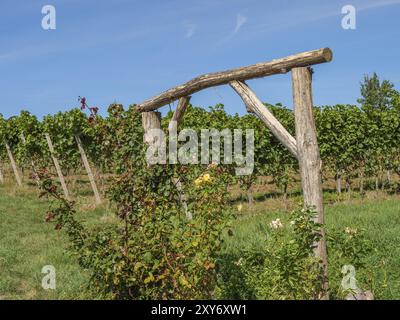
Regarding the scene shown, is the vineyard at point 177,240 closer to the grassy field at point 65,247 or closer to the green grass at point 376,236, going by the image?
the green grass at point 376,236

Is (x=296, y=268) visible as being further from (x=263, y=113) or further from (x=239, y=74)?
(x=239, y=74)

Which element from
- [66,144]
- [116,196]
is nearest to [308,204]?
[116,196]

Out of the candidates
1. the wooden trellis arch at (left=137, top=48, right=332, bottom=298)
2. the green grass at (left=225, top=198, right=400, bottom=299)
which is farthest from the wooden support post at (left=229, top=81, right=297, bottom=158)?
the green grass at (left=225, top=198, right=400, bottom=299)

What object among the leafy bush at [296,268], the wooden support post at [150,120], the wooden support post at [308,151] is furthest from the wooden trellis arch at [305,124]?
the wooden support post at [150,120]

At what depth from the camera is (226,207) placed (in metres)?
5.55

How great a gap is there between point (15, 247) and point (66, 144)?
10.7 m

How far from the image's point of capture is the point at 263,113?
6566 millimetres

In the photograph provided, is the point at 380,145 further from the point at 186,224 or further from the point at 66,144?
the point at 186,224

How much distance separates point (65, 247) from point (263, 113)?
5.55 m

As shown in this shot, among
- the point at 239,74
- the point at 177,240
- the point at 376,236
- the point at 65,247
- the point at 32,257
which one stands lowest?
the point at 32,257

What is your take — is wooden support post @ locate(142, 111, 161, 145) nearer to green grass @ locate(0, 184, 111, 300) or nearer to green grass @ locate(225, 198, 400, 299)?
green grass @ locate(0, 184, 111, 300)

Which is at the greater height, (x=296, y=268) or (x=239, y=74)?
(x=239, y=74)

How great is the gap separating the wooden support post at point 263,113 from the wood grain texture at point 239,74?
0.12 m

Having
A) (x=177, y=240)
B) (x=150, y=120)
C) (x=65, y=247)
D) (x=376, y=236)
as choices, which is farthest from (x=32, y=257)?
(x=376, y=236)
